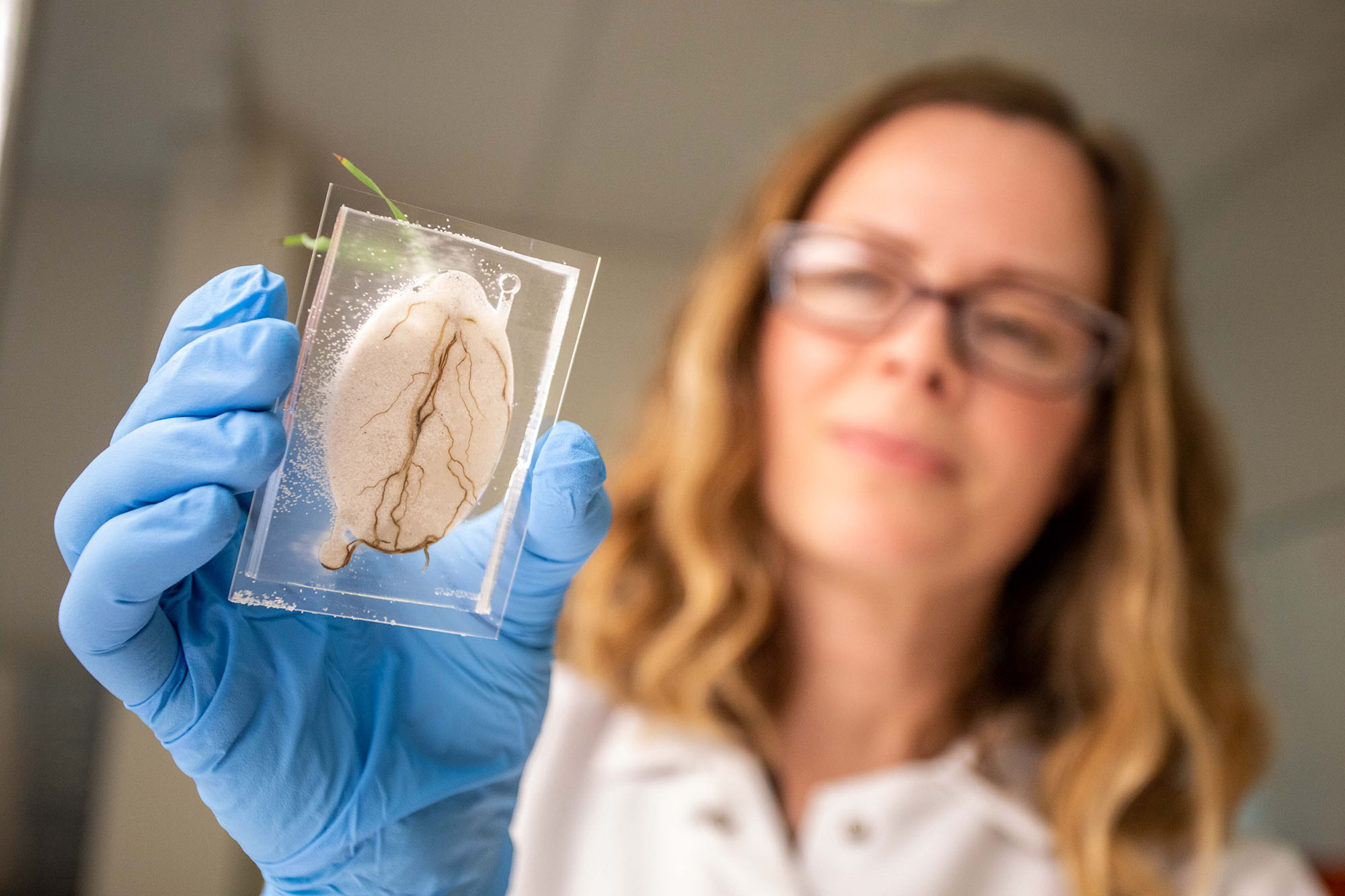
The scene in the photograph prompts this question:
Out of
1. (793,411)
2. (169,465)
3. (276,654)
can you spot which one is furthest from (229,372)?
(793,411)

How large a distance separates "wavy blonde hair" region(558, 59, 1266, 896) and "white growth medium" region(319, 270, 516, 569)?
2.21ft

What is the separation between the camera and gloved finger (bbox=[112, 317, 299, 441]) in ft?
1.78

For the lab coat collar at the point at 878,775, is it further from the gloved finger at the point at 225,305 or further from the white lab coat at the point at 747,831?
the gloved finger at the point at 225,305

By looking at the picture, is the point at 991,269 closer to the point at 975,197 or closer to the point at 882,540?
the point at 975,197

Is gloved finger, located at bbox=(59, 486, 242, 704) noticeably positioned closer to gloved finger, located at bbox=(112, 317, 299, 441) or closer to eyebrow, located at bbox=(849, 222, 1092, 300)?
gloved finger, located at bbox=(112, 317, 299, 441)

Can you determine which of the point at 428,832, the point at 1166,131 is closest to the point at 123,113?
the point at 428,832

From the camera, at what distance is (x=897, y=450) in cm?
108

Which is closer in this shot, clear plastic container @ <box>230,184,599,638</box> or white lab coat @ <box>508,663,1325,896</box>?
clear plastic container @ <box>230,184,599,638</box>

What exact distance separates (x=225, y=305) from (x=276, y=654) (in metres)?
0.28

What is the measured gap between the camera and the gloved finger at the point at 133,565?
539 millimetres

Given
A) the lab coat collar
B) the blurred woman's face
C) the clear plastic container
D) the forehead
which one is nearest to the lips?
the blurred woman's face

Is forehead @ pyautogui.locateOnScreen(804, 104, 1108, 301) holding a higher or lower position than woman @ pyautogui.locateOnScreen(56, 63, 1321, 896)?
higher

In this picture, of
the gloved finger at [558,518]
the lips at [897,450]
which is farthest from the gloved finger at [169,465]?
the lips at [897,450]

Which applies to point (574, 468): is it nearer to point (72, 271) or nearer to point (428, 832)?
point (428, 832)
